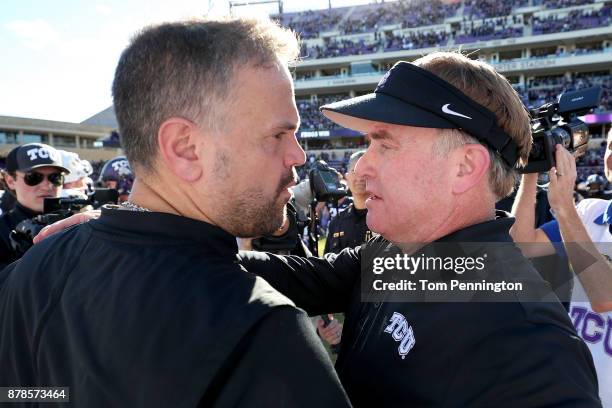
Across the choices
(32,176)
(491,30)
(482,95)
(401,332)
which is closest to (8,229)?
(32,176)

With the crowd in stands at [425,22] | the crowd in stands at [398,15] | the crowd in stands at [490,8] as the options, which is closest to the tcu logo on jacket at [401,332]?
the crowd in stands at [425,22]

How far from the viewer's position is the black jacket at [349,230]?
14.4 ft

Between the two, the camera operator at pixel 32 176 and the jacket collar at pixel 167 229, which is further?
the camera operator at pixel 32 176

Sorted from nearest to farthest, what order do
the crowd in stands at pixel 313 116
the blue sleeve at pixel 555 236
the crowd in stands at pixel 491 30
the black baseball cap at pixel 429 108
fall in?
the black baseball cap at pixel 429 108 < the blue sleeve at pixel 555 236 < the crowd in stands at pixel 491 30 < the crowd in stands at pixel 313 116

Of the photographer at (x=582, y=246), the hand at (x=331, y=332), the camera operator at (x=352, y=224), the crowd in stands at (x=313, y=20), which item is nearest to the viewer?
the photographer at (x=582, y=246)

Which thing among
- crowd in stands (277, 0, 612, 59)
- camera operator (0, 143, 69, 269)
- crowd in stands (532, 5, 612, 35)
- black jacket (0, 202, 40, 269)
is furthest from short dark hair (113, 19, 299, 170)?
crowd in stands (532, 5, 612, 35)

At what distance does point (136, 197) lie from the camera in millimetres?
1186

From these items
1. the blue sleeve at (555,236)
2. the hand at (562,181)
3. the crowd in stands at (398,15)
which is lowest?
the blue sleeve at (555,236)

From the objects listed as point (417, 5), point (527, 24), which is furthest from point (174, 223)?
point (417, 5)

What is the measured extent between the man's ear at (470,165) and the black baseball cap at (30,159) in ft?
11.3

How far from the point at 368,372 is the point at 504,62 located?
44.5 m

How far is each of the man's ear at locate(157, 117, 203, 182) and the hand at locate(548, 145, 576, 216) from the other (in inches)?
70.9

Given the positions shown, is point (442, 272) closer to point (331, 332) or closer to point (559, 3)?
point (331, 332)

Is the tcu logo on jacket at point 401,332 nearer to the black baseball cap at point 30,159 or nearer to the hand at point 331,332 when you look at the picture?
the hand at point 331,332
